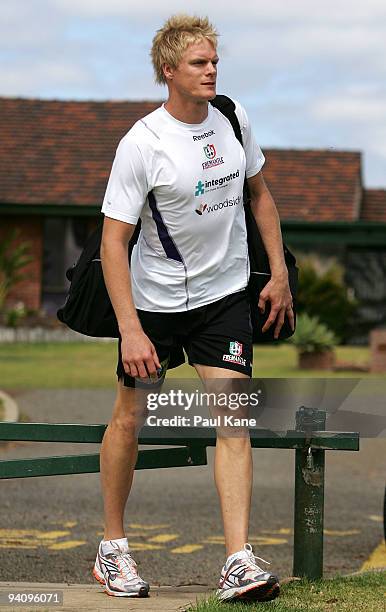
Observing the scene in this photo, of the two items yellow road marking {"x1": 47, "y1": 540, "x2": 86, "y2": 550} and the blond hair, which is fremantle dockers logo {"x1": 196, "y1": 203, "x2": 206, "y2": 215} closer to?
the blond hair

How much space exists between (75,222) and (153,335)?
3024 cm

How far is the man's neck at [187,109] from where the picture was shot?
532 centimetres

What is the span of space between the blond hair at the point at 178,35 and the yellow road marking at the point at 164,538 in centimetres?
404

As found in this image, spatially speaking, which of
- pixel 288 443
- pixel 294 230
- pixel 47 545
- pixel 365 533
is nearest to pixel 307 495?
pixel 288 443

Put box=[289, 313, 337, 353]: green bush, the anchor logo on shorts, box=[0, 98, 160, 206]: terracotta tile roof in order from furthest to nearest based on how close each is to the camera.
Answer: box=[0, 98, 160, 206]: terracotta tile roof
box=[289, 313, 337, 353]: green bush
the anchor logo on shorts

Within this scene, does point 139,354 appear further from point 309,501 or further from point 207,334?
point 309,501

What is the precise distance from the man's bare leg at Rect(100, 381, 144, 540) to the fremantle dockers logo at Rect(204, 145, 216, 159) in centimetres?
94

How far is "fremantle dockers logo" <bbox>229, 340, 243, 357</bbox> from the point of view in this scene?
544 cm

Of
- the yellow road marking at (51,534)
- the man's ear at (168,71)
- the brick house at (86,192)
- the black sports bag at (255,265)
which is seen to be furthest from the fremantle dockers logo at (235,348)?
the brick house at (86,192)

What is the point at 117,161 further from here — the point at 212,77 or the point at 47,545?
the point at 47,545

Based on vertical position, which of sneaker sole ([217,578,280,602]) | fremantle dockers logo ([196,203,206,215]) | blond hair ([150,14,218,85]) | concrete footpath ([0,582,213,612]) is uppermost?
blond hair ([150,14,218,85])

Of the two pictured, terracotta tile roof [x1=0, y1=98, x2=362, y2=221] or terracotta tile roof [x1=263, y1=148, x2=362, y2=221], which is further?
terracotta tile roof [x1=263, y1=148, x2=362, y2=221]

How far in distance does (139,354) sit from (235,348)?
463 mm

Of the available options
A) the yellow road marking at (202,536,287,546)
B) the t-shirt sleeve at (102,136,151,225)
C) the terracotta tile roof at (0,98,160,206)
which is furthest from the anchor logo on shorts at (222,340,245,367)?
the terracotta tile roof at (0,98,160,206)
